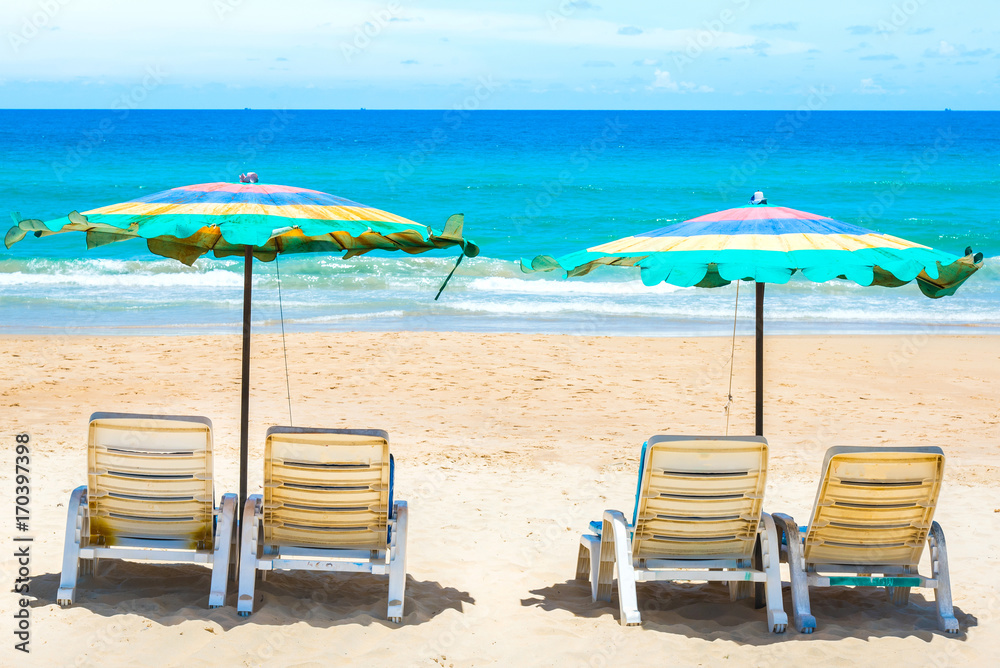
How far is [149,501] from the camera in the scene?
4367 mm

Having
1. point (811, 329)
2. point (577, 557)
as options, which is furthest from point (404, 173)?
point (577, 557)

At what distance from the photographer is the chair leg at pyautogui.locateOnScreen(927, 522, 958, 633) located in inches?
176

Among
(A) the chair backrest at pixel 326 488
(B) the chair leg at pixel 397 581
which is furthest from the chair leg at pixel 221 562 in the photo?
(B) the chair leg at pixel 397 581

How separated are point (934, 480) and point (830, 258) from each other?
1.16 metres

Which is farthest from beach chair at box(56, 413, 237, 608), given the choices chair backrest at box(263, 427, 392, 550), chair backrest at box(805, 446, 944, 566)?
chair backrest at box(805, 446, 944, 566)

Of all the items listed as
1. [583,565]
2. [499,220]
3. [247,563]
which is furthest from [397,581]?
[499,220]

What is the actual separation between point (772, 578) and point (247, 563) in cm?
242

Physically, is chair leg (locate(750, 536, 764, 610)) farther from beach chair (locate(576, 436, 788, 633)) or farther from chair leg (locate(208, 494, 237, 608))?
chair leg (locate(208, 494, 237, 608))

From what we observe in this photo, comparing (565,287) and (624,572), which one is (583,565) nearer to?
(624,572)

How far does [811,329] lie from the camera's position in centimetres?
1434

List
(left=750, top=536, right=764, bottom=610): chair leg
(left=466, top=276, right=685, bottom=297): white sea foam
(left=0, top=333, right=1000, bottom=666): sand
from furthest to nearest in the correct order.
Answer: (left=466, top=276, right=685, bottom=297): white sea foam, (left=750, top=536, right=764, bottom=610): chair leg, (left=0, top=333, right=1000, bottom=666): sand

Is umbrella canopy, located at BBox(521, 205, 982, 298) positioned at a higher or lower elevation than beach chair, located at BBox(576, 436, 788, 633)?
higher

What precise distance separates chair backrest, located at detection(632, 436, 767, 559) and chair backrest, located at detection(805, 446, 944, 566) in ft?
0.97

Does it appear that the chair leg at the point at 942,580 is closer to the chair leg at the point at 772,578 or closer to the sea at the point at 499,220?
the chair leg at the point at 772,578
